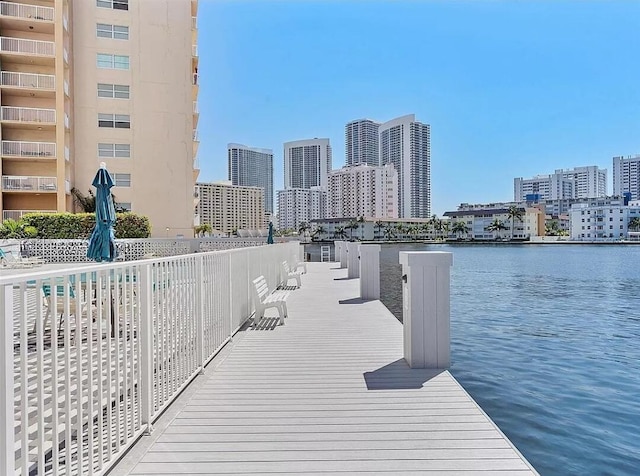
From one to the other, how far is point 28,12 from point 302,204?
140933 mm

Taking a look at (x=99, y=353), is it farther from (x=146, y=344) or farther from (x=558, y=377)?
(x=558, y=377)

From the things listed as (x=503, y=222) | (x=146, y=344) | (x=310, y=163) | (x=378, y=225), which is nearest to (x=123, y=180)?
(x=146, y=344)

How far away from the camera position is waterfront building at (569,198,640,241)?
116 metres

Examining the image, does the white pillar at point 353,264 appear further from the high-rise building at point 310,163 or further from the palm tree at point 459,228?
the high-rise building at point 310,163

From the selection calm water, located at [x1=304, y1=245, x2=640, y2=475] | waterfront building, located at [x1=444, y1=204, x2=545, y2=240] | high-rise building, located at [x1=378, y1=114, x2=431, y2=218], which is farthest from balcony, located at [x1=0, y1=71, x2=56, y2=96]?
high-rise building, located at [x1=378, y1=114, x2=431, y2=218]

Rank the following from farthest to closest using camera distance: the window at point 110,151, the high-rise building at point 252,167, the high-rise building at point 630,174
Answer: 1. the high-rise building at point 630,174
2. the high-rise building at point 252,167
3. the window at point 110,151

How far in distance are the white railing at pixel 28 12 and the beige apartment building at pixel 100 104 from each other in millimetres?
62

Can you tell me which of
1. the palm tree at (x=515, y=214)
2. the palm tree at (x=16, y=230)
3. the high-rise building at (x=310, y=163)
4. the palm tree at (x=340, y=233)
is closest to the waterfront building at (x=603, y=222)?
the palm tree at (x=515, y=214)

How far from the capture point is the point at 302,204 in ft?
554

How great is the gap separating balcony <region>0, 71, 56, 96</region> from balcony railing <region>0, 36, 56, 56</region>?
147cm

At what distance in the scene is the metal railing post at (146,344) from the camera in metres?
3.37

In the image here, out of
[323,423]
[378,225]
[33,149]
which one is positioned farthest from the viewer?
[378,225]

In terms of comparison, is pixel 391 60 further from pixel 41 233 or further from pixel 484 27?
pixel 41 233

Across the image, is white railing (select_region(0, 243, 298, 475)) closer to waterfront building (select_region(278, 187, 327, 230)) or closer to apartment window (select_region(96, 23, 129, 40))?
apartment window (select_region(96, 23, 129, 40))
